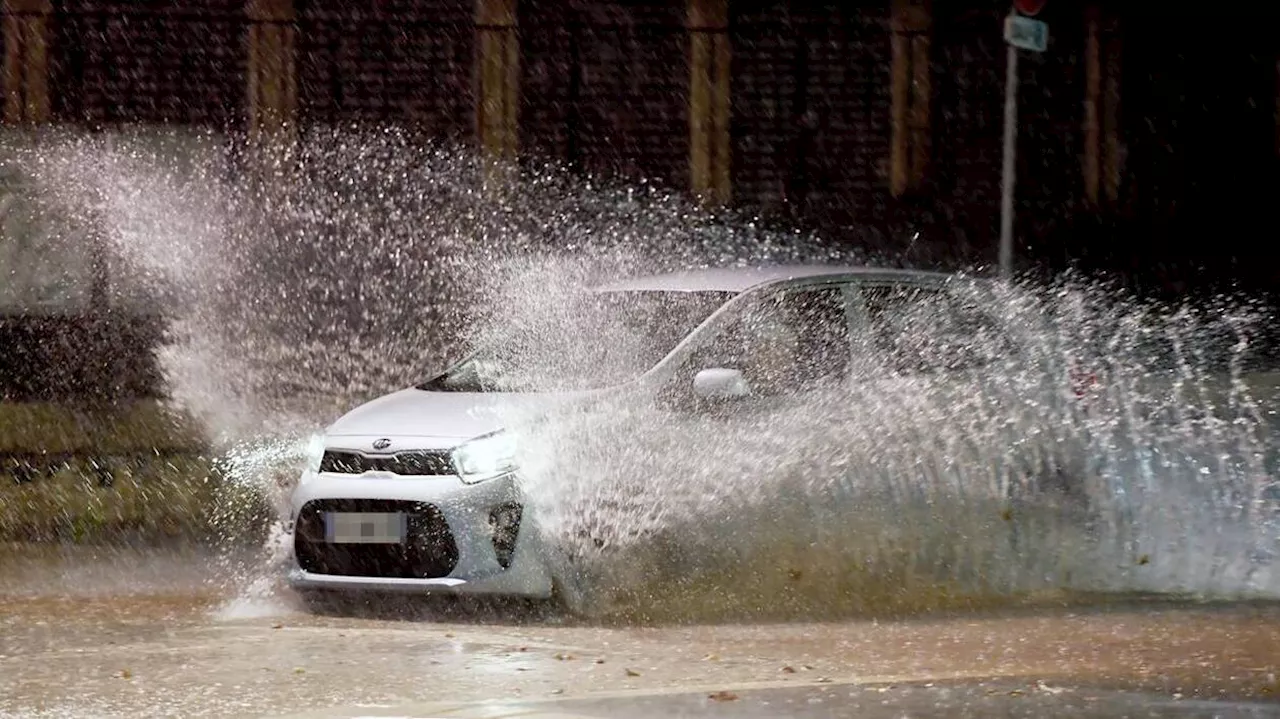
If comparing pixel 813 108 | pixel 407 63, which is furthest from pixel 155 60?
pixel 813 108

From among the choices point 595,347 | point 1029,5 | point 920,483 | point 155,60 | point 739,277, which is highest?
point 155,60

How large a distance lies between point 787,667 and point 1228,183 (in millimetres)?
17031

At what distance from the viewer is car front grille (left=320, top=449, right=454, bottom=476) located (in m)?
8.62

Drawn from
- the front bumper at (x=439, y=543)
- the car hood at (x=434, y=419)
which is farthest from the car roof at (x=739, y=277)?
the front bumper at (x=439, y=543)

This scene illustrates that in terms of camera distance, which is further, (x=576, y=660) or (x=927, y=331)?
(x=927, y=331)

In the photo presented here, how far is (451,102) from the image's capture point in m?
21.2

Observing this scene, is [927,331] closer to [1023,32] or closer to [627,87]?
[1023,32]

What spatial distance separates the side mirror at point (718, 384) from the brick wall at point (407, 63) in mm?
12495

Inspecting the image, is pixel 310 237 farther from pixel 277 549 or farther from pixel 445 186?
pixel 277 549

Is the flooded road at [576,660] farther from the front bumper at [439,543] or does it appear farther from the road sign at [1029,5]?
the road sign at [1029,5]

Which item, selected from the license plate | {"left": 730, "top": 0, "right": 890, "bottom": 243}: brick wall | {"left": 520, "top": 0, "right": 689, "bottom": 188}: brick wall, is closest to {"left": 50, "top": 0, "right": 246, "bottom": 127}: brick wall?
{"left": 520, "top": 0, "right": 689, "bottom": 188}: brick wall

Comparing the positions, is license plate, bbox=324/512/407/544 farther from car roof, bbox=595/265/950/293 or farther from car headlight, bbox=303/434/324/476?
car roof, bbox=595/265/950/293

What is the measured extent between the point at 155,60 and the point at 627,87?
488 centimetres

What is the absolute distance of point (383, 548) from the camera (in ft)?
28.2
